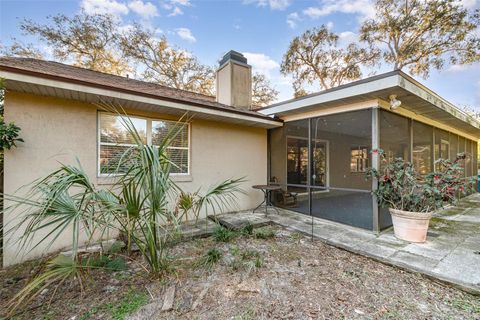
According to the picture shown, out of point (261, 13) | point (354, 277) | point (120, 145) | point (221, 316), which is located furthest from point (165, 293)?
point (261, 13)

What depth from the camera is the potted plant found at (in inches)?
138

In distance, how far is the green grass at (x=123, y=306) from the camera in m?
2.06

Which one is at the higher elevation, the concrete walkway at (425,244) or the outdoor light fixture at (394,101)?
the outdoor light fixture at (394,101)

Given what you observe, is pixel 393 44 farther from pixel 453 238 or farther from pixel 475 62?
pixel 453 238

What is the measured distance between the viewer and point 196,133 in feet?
17.0

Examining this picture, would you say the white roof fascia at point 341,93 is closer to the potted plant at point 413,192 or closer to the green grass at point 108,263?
the potted plant at point 413,192

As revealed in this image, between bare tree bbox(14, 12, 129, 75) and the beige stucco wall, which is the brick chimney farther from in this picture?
bare tree bbox(14, 12, 129, 75)

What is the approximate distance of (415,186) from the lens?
3.67 metres

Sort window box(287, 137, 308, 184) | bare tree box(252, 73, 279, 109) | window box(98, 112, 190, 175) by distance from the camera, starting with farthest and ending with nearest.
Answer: bare tree box(252, 73, 279, 109)
window box(287, 137, 308, 184)
window box(98, 112, 190, 175)

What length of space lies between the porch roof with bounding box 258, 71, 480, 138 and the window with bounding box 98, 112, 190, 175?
8.99ft

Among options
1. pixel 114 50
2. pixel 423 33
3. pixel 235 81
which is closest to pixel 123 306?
pixel 235 81

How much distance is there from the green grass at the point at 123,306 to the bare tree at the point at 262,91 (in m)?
14.8

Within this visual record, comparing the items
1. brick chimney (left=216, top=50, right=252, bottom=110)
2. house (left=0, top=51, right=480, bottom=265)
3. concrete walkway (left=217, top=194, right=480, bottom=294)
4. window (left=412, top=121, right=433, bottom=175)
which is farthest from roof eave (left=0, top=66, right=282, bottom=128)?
window (left=412, top=121, right=433, bottom=175)

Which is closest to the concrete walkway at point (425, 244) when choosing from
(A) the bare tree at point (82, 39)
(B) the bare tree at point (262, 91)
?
(B) the bare tree at point (262, 91)
